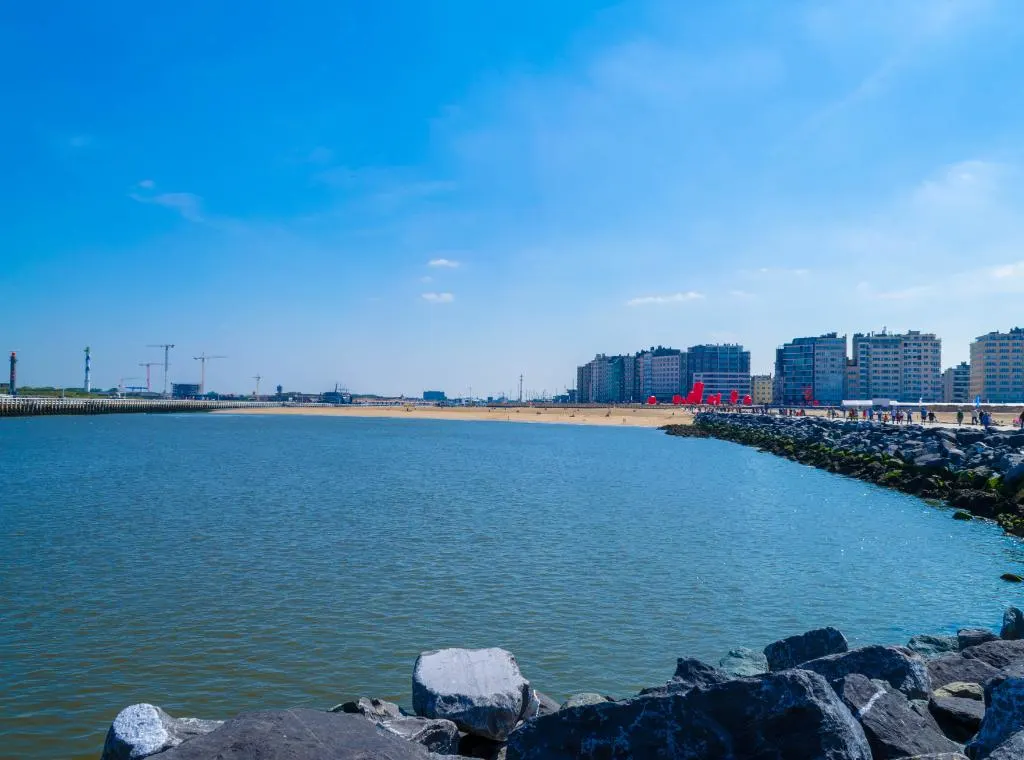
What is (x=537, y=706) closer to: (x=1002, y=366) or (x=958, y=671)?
(x=958, y=671)

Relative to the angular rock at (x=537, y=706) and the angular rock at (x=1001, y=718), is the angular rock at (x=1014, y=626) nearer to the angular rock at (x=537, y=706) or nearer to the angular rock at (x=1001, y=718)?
the angular rock at (x=1001, y=718)

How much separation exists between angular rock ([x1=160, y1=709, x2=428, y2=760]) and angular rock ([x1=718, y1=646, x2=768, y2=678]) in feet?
19.0

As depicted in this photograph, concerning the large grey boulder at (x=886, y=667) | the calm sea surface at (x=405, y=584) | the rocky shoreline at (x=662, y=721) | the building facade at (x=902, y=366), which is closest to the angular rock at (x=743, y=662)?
the calm sea surface at (x=405, y=584)

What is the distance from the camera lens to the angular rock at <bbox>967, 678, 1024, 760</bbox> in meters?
5.64

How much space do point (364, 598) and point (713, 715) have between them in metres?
9.75

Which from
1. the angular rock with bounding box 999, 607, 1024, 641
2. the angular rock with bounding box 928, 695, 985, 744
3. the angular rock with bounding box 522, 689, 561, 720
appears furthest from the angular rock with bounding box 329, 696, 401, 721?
the angular rock with bounding box 999, 607, 1024, 641

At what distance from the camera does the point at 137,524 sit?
21594 millimetres

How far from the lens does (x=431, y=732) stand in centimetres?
673

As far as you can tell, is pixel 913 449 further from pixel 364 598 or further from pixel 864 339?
pixel 864 339

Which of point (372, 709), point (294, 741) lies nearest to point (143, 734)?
point (294, 741)

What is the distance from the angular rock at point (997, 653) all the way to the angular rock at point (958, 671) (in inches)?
9.0

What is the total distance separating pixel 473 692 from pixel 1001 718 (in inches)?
179

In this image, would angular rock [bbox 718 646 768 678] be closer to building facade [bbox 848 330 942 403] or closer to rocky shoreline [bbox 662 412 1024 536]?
rocky shoreline [bbox 662 412 1024 536]

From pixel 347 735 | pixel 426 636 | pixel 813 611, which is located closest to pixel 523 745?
pixel 347 735
